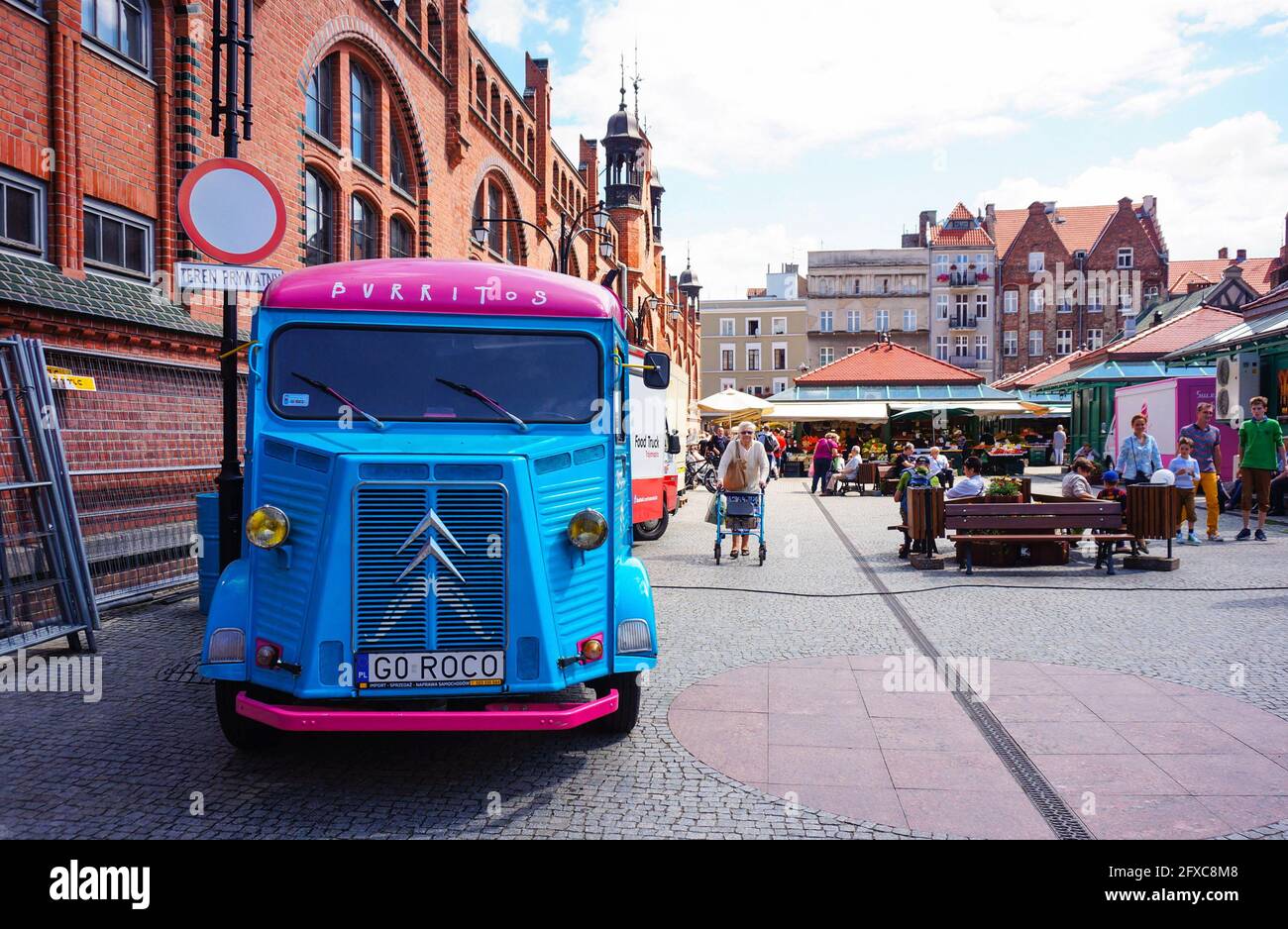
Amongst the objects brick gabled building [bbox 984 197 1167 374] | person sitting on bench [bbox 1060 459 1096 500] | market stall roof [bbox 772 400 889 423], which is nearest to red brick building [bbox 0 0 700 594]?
person sitting on bench [bbox 1060 459 1096 500]

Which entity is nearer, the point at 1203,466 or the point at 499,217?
the point at 1203,466

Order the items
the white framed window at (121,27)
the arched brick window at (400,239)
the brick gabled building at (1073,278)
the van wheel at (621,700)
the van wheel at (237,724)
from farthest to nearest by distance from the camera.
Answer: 1. the brick gabled building at (1073,278)
2. the arched brick window at (400,239)
3. the white framed window at (121,27)
4. the van wheel at (621,700)
5. the van wheel at (237,724)

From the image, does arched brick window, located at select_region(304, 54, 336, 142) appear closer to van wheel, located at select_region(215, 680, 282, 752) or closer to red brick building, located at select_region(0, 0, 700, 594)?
red brick building, located at select_region(0, 0, 700, 594)

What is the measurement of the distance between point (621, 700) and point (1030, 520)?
734 cm

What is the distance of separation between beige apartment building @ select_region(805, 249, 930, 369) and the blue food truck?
70717mm

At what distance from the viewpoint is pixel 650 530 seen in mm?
14484

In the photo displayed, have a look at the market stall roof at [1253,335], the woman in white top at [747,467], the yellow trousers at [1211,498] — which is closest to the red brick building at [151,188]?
the woman in white top at [747,467]

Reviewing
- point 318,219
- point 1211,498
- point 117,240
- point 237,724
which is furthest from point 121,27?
point 1211,498

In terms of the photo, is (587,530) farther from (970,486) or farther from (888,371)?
(888,371)

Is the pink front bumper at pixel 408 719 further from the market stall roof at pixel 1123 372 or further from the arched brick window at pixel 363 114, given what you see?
the market stall roof at pixel 1123 372

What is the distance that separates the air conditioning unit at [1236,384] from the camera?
746 inches

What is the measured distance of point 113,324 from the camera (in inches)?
398

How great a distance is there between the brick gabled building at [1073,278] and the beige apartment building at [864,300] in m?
6.02

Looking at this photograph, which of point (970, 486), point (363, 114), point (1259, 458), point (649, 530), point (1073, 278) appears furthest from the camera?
point (1073, 278)
